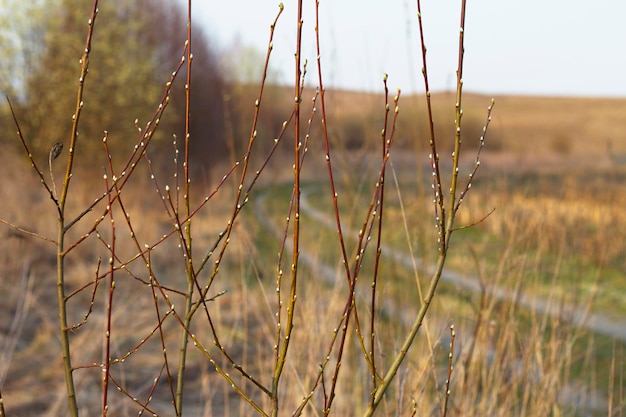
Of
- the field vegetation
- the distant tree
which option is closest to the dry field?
the field vegetation

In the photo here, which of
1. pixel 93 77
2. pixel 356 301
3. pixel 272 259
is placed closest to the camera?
pixel 356 301

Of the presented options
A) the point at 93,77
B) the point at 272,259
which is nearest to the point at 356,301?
the point at 272,259

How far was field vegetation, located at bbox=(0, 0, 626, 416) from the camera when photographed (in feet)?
5.90

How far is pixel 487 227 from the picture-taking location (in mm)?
11914

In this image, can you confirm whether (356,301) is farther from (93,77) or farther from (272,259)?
(93,77)

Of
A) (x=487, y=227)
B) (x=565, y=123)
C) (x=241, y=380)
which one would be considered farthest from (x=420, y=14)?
(x=565, y=123)

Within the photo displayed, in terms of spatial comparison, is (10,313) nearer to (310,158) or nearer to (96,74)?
(96,74)

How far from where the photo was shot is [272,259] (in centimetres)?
898

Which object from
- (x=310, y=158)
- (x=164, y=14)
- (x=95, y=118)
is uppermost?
(x=164, y=14)

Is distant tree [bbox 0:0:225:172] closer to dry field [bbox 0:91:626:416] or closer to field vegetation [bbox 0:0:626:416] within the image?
field vegetation [bbox 0:0:626:416]

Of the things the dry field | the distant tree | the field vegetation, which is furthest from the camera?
the distant tree

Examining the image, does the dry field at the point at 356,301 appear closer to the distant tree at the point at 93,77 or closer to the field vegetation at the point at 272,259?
the field vegetation at the point at 272,259

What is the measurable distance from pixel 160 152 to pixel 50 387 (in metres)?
13.3

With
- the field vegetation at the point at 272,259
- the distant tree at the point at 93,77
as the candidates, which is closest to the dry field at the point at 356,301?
the field vegetation at the point at 272,259
